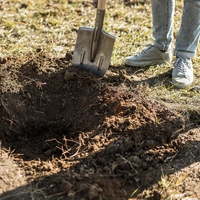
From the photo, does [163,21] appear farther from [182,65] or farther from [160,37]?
[182,65]

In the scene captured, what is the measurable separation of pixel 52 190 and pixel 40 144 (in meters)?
0.69

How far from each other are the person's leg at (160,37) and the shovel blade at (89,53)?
0.54 m

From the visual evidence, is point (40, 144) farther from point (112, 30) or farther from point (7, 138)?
point (112, 30)

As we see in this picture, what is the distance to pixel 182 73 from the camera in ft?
13.4

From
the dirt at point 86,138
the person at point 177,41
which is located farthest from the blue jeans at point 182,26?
the dirt at point 86,138

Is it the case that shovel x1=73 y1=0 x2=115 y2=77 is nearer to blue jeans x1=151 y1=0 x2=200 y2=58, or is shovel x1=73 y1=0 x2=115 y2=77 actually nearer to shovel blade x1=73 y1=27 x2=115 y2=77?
shovel blade x1=73 y1=27 x2=115 y2=77

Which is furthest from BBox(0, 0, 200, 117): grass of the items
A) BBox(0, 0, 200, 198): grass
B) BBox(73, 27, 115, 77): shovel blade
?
BBox(73, 27, 115, 77): shovel blade

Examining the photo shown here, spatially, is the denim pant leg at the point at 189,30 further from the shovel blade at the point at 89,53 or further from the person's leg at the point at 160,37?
the shovel blade at the point at 89,53

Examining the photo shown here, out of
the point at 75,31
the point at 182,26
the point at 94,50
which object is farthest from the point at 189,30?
the point at 75,31

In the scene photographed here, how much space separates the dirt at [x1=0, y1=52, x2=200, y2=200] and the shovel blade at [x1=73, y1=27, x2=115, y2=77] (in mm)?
99

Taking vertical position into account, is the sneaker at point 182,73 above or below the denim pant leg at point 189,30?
below

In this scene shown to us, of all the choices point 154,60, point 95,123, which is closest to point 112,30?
point 154,60

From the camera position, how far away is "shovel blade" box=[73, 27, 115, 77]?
3814 millimetres

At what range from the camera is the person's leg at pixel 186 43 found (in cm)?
389
